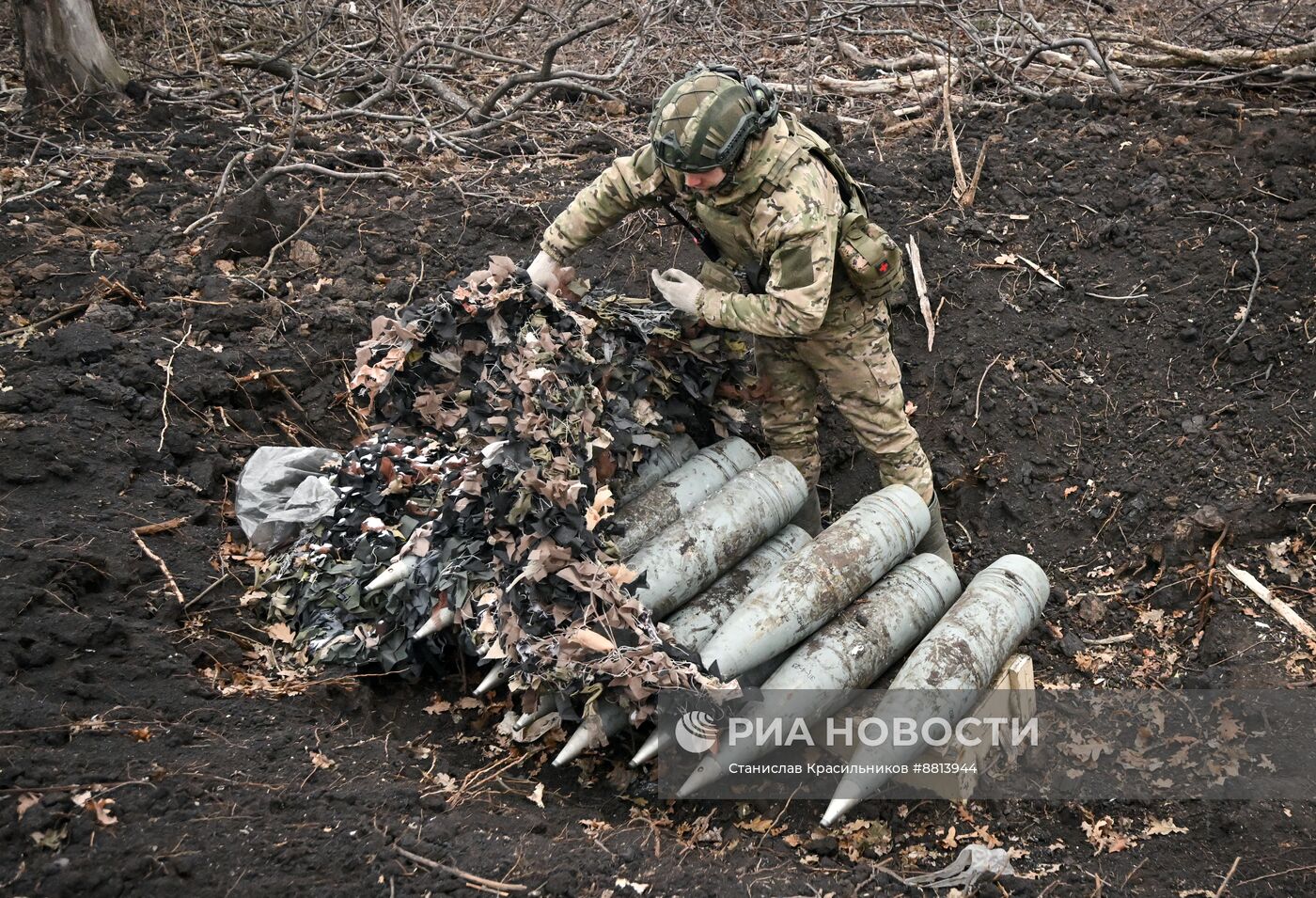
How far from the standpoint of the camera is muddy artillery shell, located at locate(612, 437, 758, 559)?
201 inches

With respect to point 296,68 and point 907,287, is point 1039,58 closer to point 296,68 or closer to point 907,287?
point 907,287

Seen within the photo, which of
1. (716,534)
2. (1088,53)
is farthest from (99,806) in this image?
(1088,53)

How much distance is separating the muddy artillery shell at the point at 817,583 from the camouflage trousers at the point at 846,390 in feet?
2.29

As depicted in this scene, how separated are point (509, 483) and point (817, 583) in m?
1.47

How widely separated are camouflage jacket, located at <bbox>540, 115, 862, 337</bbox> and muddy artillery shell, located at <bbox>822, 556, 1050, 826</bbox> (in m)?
1.56

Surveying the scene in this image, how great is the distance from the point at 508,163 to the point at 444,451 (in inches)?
150

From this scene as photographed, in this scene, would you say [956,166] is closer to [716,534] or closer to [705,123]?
[705,123]


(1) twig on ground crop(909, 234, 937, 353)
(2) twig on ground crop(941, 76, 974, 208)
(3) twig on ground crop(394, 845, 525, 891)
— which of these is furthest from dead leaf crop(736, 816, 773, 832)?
(2) twig on ground crop(941, 76, 974, 208)

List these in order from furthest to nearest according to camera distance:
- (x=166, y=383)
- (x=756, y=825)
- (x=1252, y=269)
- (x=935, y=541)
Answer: (x=1252, y=269), (x=935, y=541), (x=166, y=383), (x=756, y=825)

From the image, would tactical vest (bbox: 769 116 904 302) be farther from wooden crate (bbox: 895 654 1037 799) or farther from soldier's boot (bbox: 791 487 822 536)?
wooden crate (bbox: 895 654 1037 799)

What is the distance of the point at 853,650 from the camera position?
4762 millimetres

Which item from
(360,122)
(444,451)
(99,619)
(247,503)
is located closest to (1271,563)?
(444,451)

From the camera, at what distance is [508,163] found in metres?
8.34

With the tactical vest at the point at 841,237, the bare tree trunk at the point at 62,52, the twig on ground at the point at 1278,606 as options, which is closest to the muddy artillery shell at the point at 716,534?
the tactical vest at the point at 841,237
